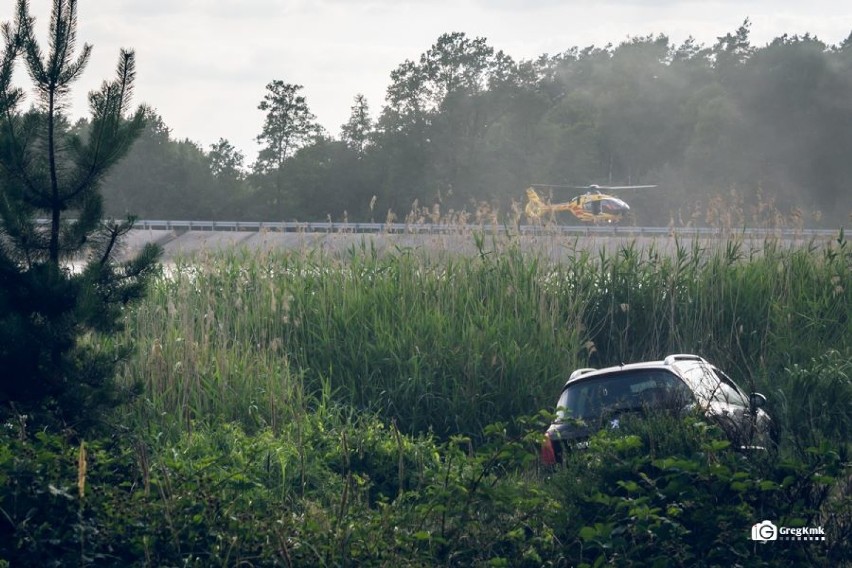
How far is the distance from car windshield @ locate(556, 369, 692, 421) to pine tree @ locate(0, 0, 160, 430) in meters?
3.56

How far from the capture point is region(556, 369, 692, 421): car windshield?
29.5 feet

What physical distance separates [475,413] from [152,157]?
46807mm

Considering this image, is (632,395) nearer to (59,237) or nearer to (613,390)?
(613,390)

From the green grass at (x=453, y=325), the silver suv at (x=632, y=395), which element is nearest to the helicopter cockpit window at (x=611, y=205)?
the green grass at (x=453, y=325)

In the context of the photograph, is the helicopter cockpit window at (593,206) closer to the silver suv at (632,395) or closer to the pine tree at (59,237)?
the silver suv at (632,395)

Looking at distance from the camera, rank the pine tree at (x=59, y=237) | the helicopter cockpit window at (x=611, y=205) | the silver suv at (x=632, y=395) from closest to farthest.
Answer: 1. the pine tree at (x=59, y=237)
2. the silver suv at (x=632, y=395)
3. the helicopter cockpit window at (x=611, y=205)

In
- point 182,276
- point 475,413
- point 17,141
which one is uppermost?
point 17,141

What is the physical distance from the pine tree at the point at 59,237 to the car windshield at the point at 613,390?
11.7 ft

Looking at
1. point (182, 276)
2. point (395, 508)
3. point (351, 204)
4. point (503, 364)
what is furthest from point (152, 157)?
point (395, 508)

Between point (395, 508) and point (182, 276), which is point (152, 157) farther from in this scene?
point (395, 508)

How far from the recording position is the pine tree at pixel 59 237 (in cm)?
770

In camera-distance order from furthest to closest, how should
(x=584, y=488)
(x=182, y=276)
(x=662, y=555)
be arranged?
(x=182, y=276)
(x=584, y=488)
(x=662, y=555)

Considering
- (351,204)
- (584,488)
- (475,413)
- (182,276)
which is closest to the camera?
(584,488)

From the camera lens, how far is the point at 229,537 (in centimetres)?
577
